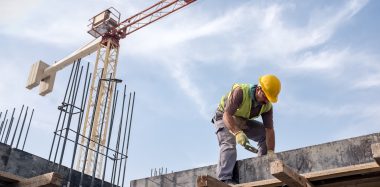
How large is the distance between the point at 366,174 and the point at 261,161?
1.37m

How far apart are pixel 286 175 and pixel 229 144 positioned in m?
1.44

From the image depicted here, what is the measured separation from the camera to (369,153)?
4488 millimetres

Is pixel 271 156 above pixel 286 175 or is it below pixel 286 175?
above

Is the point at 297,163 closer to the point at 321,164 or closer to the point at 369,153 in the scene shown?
the point at 321,164

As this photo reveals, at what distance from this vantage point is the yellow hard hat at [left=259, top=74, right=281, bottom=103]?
5.10 m

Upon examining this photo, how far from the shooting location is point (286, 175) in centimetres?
377

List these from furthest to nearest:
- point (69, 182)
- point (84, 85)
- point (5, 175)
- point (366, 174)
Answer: point (84, 85), point (69, 182), point (5, 175), point (366, 174)

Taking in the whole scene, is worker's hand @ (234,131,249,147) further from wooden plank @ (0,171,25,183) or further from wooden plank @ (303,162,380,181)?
wooden plank @ (0,171,25,183)

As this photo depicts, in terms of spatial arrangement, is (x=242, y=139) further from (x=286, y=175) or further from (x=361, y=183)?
(x=361, y=183)

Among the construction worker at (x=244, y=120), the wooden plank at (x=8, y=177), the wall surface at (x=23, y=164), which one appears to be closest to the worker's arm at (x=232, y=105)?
the construction worker at (x=244, y=120)

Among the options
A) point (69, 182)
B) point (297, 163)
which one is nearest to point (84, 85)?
point (69, 182)

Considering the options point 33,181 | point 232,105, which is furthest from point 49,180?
point 232,105


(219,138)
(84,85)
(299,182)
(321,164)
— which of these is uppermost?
(84,85)

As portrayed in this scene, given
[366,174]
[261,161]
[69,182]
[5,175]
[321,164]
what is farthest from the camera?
[69,182]
